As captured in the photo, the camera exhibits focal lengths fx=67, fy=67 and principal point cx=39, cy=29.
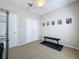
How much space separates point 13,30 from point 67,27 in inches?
142

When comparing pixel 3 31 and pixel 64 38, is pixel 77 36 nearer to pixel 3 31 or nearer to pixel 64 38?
pixel 64 38

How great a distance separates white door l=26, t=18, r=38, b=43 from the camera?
561 cm

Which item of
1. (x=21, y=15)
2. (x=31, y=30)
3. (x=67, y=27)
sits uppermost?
(x=21, y=15)

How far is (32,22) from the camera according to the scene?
6.12 m

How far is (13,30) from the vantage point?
14.4 ft

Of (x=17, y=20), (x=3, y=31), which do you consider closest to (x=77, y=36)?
(x=17, y=20)

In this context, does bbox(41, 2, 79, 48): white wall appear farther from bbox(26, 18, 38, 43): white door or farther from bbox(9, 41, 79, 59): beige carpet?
bbox(26, 18, 38, 43): white door

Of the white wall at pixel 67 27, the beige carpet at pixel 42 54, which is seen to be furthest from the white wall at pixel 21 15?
the white wall at pixel 67 27

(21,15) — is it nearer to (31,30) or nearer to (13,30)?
(13,30)

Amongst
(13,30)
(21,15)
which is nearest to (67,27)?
(21,15)

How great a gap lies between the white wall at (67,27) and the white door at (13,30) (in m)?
2.82

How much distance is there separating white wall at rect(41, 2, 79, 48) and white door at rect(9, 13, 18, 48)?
2822 millimetres

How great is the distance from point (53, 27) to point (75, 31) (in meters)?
1.80

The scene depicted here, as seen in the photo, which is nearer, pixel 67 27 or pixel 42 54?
pixel 42 54
